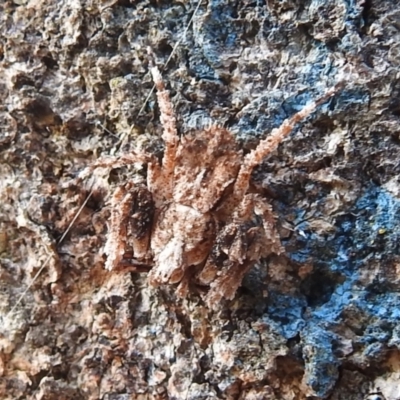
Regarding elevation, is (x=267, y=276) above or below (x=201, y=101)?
below

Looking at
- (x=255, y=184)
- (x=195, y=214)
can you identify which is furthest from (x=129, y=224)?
(x=255, y=184)

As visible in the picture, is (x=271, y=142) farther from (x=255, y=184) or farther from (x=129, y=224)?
(x=129, y=224)

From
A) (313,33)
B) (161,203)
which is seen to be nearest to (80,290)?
(161,203)

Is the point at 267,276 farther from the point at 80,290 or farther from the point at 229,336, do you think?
the point at 80,290

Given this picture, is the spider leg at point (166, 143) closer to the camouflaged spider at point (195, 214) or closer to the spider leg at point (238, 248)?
the camouflaged spider at point (195, 214)

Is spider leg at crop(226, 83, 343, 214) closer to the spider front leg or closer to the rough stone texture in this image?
the rough stone texture
